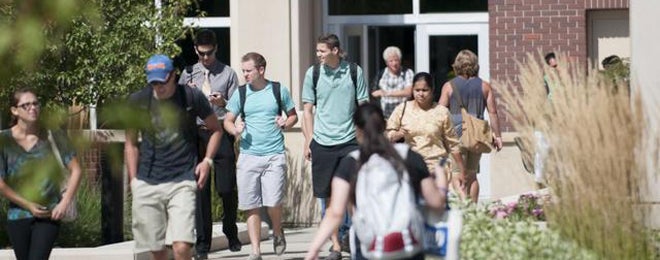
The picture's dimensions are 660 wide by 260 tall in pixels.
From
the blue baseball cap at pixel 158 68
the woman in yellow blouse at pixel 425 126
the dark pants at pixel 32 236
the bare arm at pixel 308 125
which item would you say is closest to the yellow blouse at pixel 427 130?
the woman in yellow blouse at pixel 425 126

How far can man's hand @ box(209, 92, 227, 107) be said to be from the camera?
44.1ft

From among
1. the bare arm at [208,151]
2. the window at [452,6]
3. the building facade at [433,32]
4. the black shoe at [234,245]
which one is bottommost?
A: the black shoe at [234,245]

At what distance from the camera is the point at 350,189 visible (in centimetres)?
766

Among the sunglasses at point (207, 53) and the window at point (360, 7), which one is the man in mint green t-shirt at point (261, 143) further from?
the window at point (360, 7)

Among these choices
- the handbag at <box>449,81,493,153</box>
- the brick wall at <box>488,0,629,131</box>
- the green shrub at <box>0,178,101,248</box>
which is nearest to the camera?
the green shrub at <box>0,178,101,248</box>

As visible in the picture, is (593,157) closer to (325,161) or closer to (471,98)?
(325,161)

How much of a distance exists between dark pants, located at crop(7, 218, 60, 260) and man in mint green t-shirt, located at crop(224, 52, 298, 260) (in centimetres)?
321

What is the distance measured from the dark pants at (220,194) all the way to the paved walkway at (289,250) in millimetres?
214

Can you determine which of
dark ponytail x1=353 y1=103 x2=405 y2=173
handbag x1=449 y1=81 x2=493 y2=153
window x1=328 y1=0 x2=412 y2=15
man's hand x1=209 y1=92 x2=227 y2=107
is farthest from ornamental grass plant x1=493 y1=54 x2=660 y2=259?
window x1=328 y1=0 x2=412 y2=15

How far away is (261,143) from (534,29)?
24.3 ft

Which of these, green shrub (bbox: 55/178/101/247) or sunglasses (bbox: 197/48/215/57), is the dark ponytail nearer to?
sunglasses (bbox: 197/48/215/57)

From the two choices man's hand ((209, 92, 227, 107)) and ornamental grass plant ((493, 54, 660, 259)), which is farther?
man's hand ((209, 92, 227, 107))

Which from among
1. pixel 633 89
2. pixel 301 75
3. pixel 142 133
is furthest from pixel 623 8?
pixel 142 133

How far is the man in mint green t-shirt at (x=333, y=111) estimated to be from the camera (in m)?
12.7
